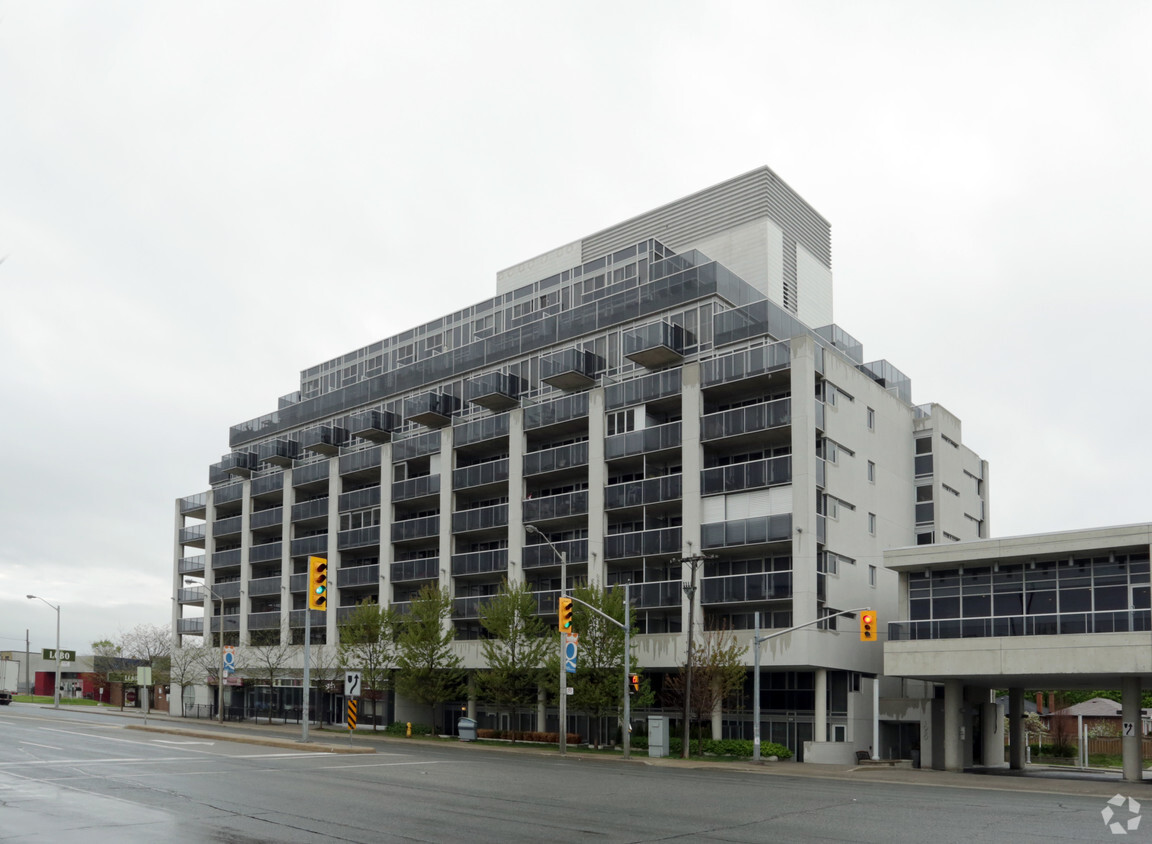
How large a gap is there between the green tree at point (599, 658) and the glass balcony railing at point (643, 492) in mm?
5715

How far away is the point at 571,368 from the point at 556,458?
5445 mm

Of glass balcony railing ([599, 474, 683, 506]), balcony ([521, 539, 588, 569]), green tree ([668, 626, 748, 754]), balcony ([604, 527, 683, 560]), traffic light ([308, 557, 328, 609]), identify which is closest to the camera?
traffic light ([308, 557, 328, 609])

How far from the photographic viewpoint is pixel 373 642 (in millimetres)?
68000

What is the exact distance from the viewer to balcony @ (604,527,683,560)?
55.6 meters

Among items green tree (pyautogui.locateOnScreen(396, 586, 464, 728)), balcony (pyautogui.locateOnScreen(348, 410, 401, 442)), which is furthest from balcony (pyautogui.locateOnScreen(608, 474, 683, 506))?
balcony (pyautogui.locateOnScreen(348, 410, 401, 442))

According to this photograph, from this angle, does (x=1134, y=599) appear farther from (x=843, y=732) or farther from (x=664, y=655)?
(x=664, y=655)

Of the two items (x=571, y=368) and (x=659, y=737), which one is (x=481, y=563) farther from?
(x=659, y=737)

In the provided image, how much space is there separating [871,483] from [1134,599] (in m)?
17.3

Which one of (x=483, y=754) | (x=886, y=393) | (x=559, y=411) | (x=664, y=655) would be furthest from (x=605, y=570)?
(x=886, y=393)

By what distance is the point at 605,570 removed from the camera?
58.8 metres

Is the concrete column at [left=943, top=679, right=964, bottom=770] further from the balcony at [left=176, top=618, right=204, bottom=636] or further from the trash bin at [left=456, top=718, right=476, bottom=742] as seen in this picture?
the balcony at [left=176, top=618, right=204, bottom=636]

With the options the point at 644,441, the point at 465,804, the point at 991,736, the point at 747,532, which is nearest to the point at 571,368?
the point at 644,441

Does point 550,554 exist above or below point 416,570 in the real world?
above

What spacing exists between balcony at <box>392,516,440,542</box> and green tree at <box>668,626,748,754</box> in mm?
24150
